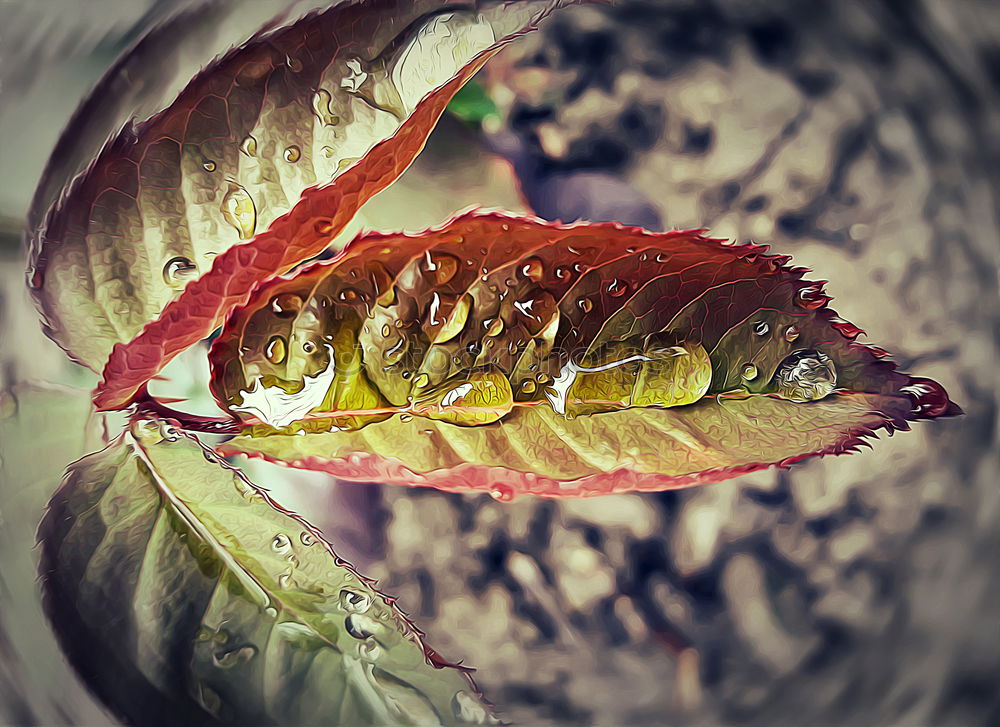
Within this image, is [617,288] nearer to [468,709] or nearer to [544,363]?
[544,363]

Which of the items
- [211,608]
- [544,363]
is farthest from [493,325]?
[211,608]

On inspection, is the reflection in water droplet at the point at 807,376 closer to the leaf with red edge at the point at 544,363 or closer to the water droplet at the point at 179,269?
the leaf with red edge at the point at 544,363

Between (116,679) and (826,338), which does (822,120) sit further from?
(116,679)

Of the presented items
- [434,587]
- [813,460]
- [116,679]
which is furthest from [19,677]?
[813,460]

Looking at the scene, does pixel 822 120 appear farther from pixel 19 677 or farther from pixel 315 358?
pixel 19 677

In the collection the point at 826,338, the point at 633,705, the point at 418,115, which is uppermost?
the point at 418,115

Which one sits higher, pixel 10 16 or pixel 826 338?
pixel 10 16
